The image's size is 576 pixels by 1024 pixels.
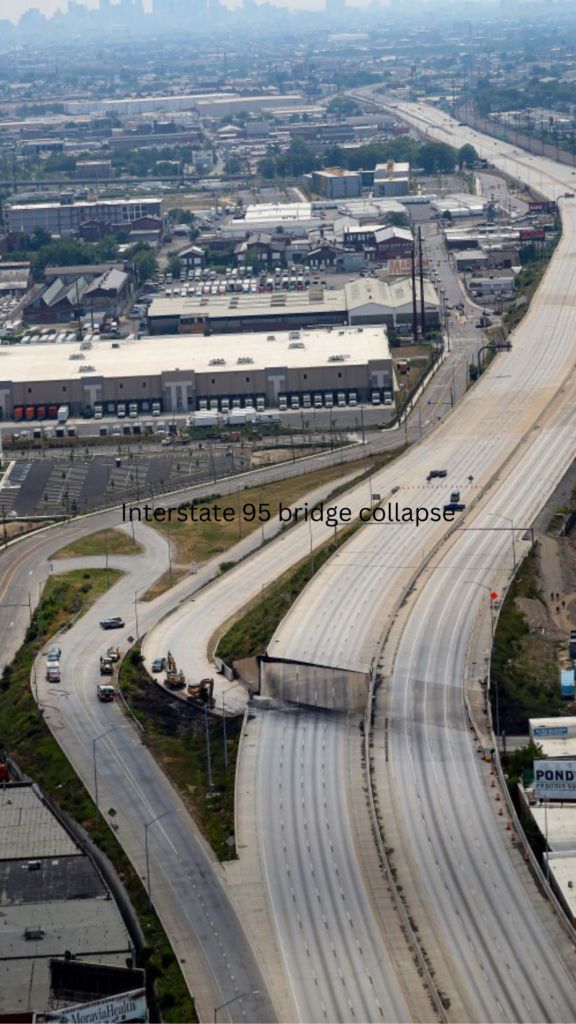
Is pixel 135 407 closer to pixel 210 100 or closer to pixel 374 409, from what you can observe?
pixel 374 409

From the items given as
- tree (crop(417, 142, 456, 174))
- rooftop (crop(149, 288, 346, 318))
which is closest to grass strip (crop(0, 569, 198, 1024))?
rooftop (crop(149, 288, 346, 318))

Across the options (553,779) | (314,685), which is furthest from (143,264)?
(553,779)

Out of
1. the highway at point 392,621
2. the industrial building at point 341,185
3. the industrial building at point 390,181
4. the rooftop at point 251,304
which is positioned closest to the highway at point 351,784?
the highway at point 392,621

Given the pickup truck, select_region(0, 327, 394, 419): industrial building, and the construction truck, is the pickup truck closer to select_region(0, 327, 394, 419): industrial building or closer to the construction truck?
the construction truck

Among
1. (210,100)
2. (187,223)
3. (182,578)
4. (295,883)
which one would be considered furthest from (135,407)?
(210,100)

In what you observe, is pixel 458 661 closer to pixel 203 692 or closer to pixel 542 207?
pixel 203 692

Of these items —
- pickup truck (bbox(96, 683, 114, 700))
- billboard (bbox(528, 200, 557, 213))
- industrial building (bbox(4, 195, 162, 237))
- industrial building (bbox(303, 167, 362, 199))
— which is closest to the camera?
pickup truck (bbox(96, 683, 114, 700))

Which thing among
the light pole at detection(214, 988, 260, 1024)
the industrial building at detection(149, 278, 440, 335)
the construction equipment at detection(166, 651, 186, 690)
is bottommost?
the industrial building at detection(149, 278, 440, 335)
